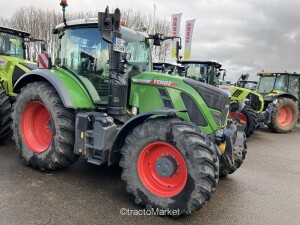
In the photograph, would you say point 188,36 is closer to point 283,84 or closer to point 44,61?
point 283,84

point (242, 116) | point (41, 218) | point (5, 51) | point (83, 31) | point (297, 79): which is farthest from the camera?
point (297, 79)

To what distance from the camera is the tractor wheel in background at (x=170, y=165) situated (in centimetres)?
324

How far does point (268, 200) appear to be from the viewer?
423 centimetres

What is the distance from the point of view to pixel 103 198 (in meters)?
3.87

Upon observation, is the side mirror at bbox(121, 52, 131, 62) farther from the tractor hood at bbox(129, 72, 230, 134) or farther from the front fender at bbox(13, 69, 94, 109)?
→ the front fender at bbox(13, 69, 94, 109)

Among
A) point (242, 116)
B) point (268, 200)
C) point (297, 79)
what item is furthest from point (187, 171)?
point (297, 79)

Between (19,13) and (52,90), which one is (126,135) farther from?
(19,13)

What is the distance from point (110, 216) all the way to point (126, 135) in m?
1.04

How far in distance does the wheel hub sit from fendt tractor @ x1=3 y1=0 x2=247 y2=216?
1cm

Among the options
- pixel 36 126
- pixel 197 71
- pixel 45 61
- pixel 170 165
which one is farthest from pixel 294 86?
pixel 36 126

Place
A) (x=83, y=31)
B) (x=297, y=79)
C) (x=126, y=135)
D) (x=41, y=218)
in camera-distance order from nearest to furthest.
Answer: (x=41, y=218)
(x=126, y=135)
(x=83, y=31)
(x=297, y=79)

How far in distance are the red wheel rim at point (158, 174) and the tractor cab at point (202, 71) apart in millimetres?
7027

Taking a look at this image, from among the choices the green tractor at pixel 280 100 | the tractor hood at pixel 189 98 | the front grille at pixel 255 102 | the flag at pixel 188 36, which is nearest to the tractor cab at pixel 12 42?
the tractor hood at pixel 189 98

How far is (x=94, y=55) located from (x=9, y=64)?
3912mm
